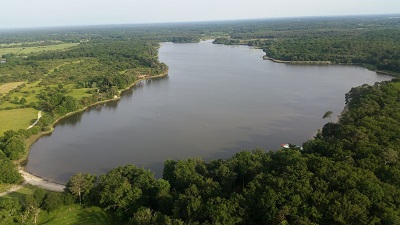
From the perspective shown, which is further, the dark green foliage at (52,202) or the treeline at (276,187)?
the dark green foliage at (52,202)

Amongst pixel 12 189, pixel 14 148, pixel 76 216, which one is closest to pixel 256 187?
pixel 76 216

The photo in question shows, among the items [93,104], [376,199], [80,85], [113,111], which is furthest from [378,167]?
[80,85]

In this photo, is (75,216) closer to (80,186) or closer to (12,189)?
(80,186)

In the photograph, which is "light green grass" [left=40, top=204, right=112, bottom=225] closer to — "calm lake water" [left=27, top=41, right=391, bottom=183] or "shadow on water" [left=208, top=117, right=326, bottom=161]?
"calm lake water" [left=27, top=41, right=391, bottom=183]

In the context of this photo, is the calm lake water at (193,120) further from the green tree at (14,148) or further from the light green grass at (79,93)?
the light green grass at (79,93)

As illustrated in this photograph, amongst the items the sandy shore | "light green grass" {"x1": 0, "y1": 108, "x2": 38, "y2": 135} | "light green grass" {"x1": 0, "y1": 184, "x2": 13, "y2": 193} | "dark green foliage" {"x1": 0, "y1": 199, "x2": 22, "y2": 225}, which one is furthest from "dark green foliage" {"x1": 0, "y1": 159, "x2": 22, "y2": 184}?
"light green grass" {"x1": 0, "y1": 108, "x2": 38, "y2": 135}

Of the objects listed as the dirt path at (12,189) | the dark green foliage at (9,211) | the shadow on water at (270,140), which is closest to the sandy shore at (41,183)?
the dirt path at (12,189)

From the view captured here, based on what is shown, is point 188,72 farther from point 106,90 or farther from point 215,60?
point 106,90
